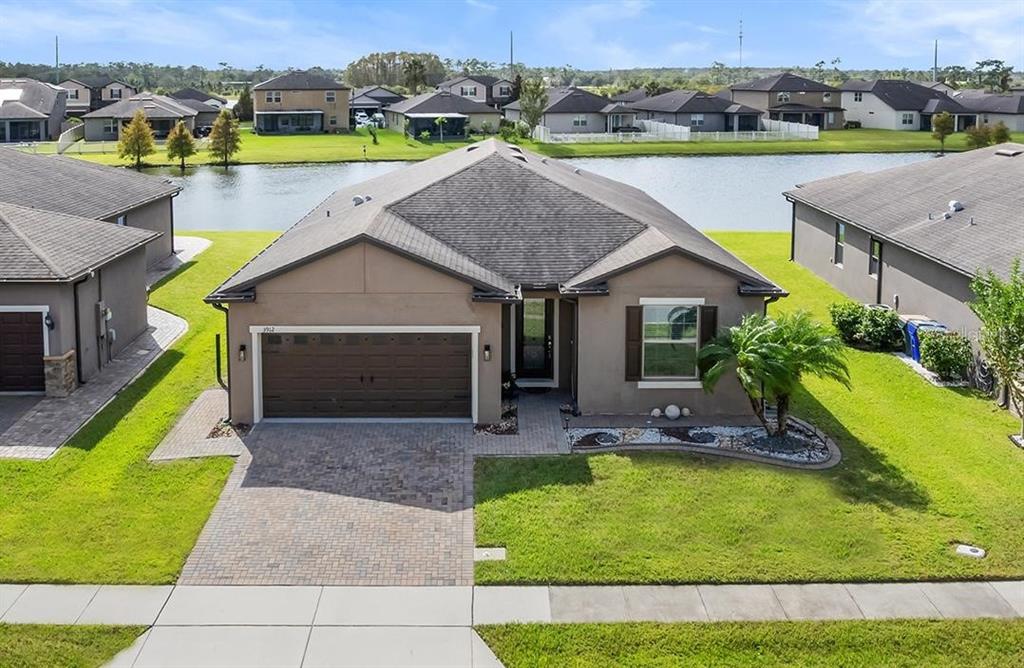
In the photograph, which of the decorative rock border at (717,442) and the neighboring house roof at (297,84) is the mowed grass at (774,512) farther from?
the neighboring house roof at (297,84)

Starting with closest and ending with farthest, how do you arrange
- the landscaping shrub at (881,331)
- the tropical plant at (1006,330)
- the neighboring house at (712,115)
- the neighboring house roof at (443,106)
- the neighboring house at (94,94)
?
the tropical plant at (1006,330)
the landscaping shrub at (881,331)
the neighboring house at (712,115)
the neighboring house roof at (443,106)
the neighboring house at (94,94)

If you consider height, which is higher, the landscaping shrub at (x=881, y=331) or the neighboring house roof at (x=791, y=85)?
the neighboring house roof at (x=791, y=85)

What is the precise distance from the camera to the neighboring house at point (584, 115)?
95812mm

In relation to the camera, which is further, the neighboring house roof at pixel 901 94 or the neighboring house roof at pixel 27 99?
the neighboring house roof at pixel 901 94

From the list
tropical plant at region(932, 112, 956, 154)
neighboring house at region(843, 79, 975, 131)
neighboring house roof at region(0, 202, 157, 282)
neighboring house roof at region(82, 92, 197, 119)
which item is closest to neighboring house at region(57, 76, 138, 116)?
neighboring house roof at region(82, 92, 197, 119)

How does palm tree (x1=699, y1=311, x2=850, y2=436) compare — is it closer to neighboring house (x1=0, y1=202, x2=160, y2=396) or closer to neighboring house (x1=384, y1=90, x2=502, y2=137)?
neighboring house (x1=0, y1=202, x2=160, y2=396)

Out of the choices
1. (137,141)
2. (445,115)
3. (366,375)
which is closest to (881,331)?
(366,375)

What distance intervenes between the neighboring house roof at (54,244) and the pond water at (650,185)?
924 inches

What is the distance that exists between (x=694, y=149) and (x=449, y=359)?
221 ft

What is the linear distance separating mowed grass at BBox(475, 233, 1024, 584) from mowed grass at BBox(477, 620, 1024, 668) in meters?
1.18

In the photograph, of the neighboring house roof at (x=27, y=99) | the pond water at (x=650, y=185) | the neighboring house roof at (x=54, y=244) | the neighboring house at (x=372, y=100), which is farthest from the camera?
the neighboring house at (x=372, y=100)

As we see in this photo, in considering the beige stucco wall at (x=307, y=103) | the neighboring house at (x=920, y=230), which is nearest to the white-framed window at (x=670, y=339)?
the neighboring house at (x=920, y=230)

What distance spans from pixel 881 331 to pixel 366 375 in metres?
12.6

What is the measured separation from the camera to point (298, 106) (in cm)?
9969
